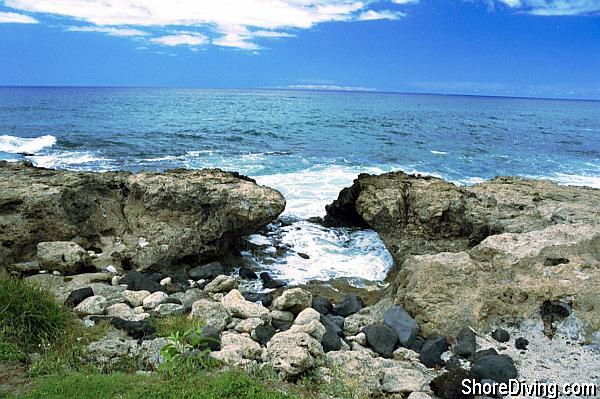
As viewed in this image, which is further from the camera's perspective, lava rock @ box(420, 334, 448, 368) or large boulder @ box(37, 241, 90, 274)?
large boulder @ box(37, 241, 90, 274)

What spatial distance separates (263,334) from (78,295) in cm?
368

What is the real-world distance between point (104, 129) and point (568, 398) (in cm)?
4293

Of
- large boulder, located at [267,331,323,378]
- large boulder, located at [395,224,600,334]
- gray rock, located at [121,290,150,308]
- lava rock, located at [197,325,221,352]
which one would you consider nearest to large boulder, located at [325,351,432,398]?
large boulder, located at [267,331,323,378]

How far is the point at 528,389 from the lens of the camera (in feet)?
21.6

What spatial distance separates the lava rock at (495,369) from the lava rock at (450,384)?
176 millimetres

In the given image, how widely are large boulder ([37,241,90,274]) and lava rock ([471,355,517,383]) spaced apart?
27.3 feet

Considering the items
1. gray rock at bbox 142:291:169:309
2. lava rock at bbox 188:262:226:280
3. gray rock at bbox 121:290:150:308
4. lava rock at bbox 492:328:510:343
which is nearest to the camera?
lava rock at bbox 492:328:510:343

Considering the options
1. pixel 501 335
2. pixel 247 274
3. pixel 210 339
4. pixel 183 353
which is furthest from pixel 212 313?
pixel 501 335

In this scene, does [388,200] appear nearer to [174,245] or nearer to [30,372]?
[174,245]

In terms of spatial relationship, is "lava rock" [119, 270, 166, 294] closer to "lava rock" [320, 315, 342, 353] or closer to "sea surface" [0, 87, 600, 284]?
"sea surface" [0, 87, 600, 284]

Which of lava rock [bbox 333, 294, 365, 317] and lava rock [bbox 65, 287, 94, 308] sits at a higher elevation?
lava rock [bbox 65, 287, 94, 308]

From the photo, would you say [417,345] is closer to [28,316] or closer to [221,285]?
[221,285]

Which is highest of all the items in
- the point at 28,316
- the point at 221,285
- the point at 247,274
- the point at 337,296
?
the point at 28,316

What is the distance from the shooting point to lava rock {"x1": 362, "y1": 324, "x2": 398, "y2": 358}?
304 inches
